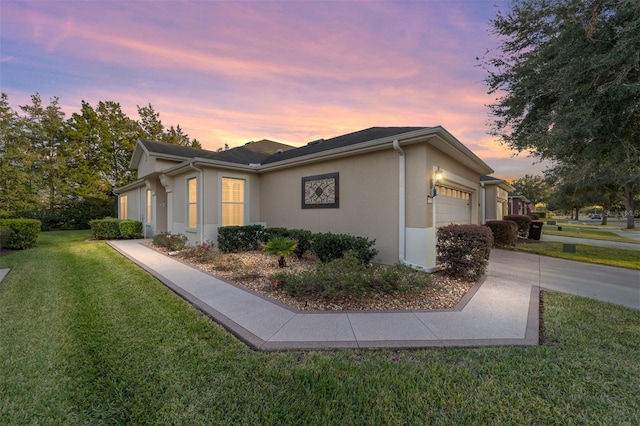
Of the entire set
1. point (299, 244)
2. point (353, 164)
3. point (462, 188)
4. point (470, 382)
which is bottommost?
point (470, 382)

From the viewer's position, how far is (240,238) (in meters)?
8.55

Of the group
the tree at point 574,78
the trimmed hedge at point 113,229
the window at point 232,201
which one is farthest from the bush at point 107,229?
the tree at point 574,78

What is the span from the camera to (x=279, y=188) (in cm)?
923

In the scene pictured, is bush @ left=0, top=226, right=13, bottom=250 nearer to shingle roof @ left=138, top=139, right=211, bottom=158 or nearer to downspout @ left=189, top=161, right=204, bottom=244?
shingle roof @ left=138, top=139, right=211, bottom=158

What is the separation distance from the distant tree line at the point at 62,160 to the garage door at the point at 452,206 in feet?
74.8

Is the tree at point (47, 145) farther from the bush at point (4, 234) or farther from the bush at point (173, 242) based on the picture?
the bush at point (173, 242)

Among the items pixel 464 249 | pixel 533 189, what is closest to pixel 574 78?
pixel 464 249

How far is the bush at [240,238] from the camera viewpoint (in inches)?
325

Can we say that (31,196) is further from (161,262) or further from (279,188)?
(279,188)

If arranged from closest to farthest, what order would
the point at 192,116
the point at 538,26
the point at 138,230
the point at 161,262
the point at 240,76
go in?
the point at 538,26 → the point at 161,262 → the point at 240,76 → the point at 192,116 → the point at 138,230

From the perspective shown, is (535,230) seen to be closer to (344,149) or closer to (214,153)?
(344,149)

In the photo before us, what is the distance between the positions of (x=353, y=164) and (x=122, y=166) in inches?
973

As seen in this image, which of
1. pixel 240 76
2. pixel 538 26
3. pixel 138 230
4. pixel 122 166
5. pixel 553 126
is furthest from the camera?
pixel 122 166

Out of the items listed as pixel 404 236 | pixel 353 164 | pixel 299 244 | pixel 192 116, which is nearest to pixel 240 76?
pixel 192 116
